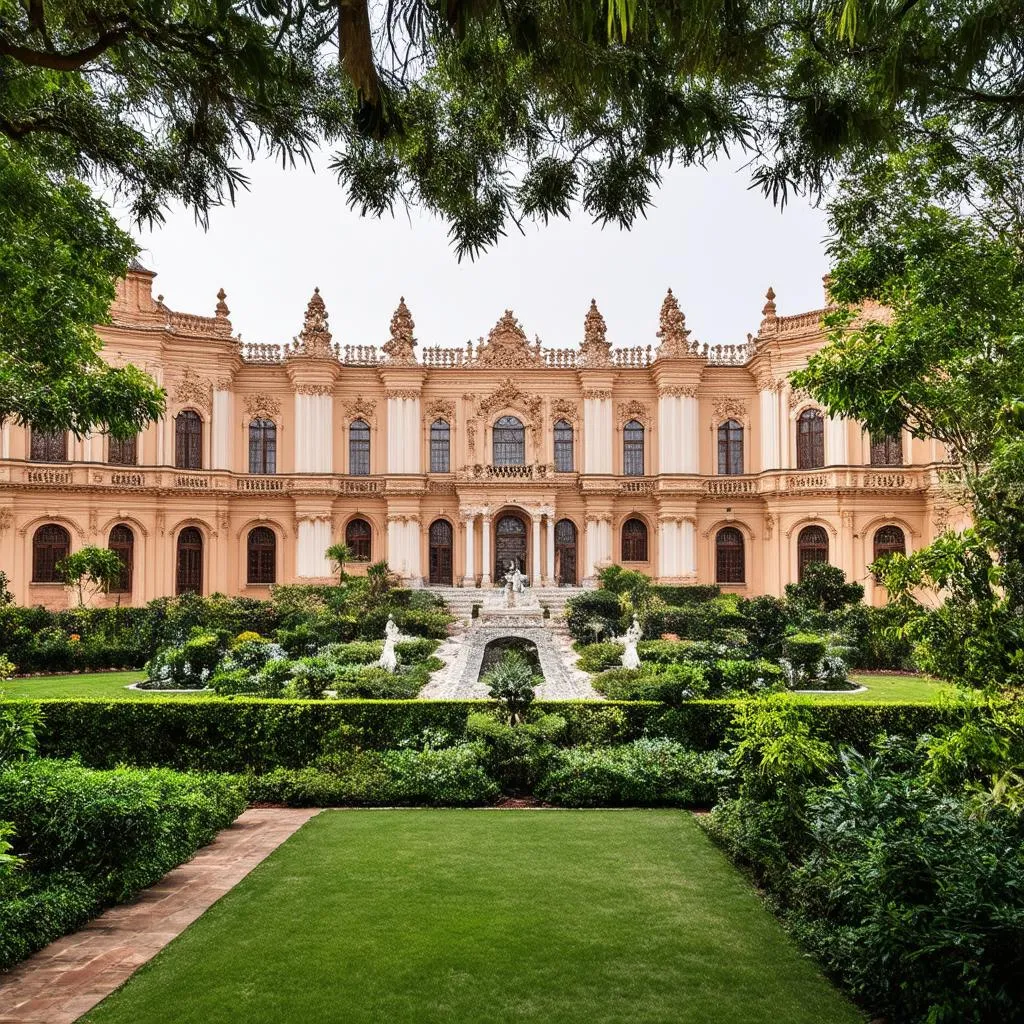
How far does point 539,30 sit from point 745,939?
5444 mm

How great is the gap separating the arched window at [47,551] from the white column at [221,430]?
5.47 metres

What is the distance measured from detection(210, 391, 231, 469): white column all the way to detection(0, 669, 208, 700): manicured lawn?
1260 cm

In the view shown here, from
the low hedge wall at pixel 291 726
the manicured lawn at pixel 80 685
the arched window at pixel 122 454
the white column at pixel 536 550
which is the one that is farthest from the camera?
the white column at pixel 536 550

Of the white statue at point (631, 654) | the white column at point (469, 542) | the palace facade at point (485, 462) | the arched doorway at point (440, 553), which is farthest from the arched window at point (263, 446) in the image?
the white statue at point (631, 654)

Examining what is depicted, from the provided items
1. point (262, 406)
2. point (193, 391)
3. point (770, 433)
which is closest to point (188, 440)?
point (193, 391)

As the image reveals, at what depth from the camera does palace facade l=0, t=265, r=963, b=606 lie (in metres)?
27.8

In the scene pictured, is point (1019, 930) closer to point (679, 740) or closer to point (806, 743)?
point (806, 743)

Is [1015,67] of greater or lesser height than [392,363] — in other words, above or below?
below

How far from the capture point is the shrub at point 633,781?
889 cm

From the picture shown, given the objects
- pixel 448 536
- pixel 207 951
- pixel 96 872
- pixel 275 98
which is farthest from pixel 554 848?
pixel 448 536

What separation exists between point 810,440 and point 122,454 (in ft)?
80.2

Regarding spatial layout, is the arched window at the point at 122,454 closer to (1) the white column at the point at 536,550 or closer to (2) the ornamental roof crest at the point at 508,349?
(2) the ornamental roof crest at the point at 508,349

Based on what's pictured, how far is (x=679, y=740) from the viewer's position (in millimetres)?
9984

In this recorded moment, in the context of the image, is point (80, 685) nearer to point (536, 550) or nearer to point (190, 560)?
point (190, 560)
